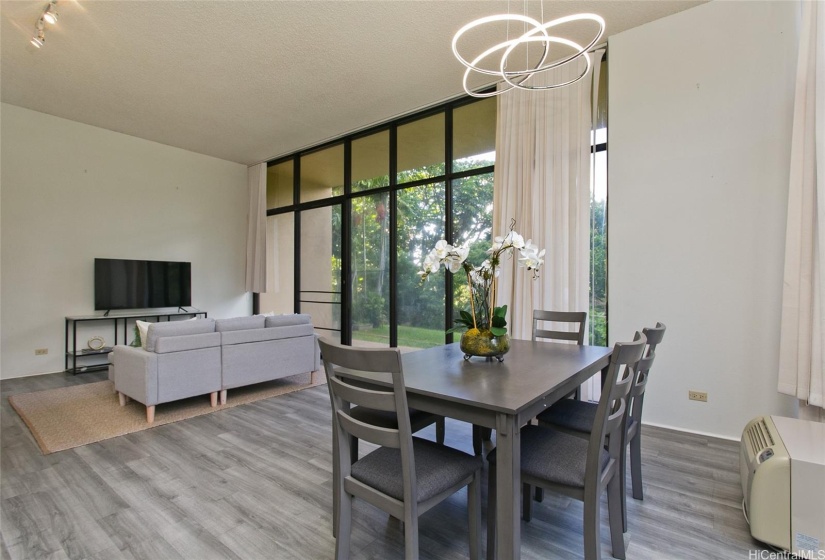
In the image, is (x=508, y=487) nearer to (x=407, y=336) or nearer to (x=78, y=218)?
(x=407, y=336)

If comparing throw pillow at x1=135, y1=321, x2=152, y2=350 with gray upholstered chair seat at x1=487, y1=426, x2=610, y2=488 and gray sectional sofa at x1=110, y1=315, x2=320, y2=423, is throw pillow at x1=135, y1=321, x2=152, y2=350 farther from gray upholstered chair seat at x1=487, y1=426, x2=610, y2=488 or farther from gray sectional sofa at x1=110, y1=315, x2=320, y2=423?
gray upholstered chair seat at x1=487, y1=426, x2=610, y2=488

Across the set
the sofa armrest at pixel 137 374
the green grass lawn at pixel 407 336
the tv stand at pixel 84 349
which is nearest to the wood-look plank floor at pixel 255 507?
the sofa armrest at pixel 137 374

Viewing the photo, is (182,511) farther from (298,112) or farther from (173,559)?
(298,112)

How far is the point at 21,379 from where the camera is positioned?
458 cm

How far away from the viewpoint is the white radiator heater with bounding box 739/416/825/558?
1.54m

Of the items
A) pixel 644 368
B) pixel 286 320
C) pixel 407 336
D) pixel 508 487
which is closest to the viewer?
pixel 508 487

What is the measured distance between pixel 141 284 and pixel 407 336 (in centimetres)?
402

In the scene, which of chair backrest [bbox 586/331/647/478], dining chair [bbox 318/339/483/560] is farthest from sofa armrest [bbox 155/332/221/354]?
chair backrest [bbox 586/331/647/478]

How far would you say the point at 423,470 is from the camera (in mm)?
1405

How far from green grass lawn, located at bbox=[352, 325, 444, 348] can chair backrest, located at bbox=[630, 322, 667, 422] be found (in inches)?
108

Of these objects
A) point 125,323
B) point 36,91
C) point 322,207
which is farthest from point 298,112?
point 125,323

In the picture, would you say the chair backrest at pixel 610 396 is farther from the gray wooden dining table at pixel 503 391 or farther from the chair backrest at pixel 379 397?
the chair backrest at pixel 379 397

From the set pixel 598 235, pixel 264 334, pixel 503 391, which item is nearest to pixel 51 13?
pixel 264 334

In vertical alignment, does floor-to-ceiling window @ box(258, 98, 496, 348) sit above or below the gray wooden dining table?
above
